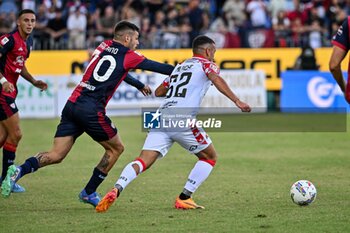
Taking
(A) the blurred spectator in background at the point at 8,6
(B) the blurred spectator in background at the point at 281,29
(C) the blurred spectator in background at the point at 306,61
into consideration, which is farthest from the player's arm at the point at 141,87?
(B) the blurred spectator in background at the point at 281,29

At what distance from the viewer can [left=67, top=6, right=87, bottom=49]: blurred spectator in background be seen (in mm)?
27406

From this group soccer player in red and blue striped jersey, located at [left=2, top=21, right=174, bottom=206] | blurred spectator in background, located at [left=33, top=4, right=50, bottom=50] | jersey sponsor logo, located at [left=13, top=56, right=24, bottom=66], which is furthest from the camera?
blurred spectator in background, located at [left=33, top=4, right=50, bottom=50]

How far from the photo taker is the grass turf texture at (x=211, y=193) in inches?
353

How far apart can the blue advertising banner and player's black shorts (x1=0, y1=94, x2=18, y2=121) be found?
15.4 meters

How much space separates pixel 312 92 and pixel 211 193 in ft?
49.6

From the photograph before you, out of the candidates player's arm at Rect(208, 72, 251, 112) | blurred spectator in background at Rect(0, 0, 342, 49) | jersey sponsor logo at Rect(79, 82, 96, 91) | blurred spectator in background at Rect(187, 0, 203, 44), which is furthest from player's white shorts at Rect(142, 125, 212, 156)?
blurred spectator in background at Rect(187, 0, 203, 44)

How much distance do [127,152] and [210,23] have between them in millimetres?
13326

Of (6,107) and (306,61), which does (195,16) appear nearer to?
(306,61)

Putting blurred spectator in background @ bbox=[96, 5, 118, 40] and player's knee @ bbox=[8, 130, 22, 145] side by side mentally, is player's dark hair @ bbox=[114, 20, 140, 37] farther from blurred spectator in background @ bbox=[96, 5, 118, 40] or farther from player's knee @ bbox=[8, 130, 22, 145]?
blurred spectator in background @ bbox=[96, 5, 118, 40]

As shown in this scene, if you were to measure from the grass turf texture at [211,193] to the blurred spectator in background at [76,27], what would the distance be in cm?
871

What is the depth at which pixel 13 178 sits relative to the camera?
32.6ft

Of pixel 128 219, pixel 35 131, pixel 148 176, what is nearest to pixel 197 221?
pixel 128 219

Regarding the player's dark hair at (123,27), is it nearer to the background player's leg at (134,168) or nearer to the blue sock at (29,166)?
the background player's leg at (134,168)

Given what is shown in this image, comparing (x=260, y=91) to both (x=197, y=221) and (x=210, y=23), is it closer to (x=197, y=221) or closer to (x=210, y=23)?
(x=210, y=23)
